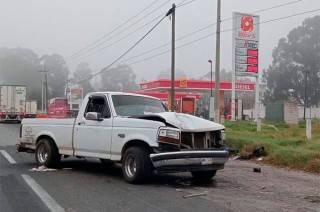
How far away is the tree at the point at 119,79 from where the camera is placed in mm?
111750

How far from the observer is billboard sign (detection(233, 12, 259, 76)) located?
Result: 26.7 meters

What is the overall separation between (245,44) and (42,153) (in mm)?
18522

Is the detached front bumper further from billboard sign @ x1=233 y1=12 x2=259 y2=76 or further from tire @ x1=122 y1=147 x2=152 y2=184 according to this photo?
billboard sign @ x1=233 y1=12 x2=259 y2=76

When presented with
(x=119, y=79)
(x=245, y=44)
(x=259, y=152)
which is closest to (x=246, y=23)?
(x=245, y=44)

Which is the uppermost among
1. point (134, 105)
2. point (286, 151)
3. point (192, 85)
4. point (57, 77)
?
point (57, 77)

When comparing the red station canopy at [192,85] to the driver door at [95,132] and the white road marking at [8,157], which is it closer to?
the white road marking at [8,157]

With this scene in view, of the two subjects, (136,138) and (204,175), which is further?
(204,175)

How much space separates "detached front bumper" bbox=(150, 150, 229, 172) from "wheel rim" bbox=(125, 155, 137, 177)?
1.85 feet

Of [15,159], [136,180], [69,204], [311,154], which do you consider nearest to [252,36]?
[311,154]

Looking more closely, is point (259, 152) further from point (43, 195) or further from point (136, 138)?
point (43, 195)

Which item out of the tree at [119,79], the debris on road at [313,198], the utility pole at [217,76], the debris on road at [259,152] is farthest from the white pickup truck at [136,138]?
the tree at [119,79]

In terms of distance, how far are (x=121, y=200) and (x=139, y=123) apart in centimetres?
199

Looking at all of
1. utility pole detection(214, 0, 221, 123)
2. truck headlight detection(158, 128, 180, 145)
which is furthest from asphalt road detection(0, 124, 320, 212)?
utility pole detection(214, 0, 221, 123)

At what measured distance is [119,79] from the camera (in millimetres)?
118562
